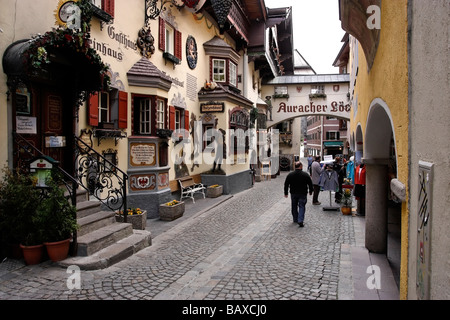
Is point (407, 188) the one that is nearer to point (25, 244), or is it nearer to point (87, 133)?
point (25, 244)

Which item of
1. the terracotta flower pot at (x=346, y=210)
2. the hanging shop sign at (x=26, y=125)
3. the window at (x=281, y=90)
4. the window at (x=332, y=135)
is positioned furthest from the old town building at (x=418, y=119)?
the window at (x=332, y=135)

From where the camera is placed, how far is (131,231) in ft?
24.1

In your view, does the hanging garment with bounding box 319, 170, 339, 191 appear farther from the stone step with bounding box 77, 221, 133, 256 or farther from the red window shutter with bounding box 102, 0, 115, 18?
the red window shutter with bounding box 102, 0, 115, 18

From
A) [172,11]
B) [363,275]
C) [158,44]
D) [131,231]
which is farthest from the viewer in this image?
[172,11]

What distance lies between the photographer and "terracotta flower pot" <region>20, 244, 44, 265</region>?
17.9 feet

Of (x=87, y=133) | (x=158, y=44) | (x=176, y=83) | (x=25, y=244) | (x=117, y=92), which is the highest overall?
(x=158, y=44)

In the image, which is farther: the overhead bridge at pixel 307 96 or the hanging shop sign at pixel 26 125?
the overhead bridge at pixel 307 96

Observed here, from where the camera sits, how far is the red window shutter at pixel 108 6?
865 centimetres

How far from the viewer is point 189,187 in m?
13.4

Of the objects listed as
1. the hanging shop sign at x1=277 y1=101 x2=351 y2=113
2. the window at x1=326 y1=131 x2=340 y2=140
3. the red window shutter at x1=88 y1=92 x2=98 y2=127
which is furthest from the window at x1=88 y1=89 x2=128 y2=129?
the window at x1=326 y1=131 x2=340 y2=140

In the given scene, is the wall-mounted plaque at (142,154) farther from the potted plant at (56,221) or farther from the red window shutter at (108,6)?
the potted plant at (56,221)

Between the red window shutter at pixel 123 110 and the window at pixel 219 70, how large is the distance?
7.20 m
